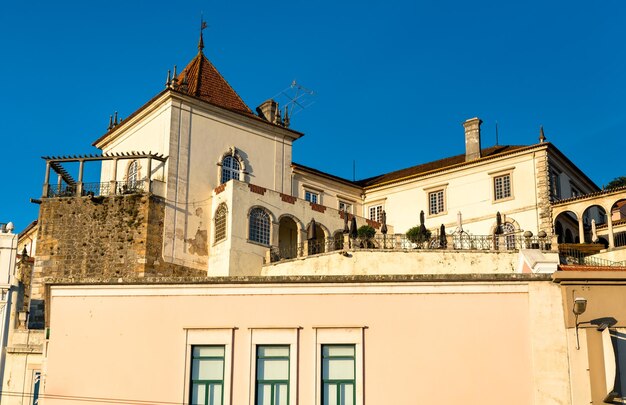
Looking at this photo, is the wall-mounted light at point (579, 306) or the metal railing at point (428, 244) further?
the metal railing at point (428, 244)

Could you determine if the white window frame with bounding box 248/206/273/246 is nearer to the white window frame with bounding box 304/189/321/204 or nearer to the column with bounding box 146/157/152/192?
the column with bounding box 146/157/152/192

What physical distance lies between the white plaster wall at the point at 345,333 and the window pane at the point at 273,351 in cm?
26

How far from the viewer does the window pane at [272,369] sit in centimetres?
1983

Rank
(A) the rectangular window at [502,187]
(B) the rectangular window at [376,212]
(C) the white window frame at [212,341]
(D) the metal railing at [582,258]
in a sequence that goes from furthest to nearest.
Answer: (B) the rectangular window at [376,212], (A) the rectangular window at [502,187], (D) the metal railing at [582,258], (C) the white window frame at [212,341]

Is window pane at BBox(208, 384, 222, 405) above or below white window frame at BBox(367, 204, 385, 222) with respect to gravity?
below

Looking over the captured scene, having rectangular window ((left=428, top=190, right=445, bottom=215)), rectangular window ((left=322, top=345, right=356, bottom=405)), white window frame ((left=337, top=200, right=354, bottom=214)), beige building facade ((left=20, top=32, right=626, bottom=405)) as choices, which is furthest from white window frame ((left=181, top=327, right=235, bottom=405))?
white window frame ((left=337, top=200, right=354, bottom=214))

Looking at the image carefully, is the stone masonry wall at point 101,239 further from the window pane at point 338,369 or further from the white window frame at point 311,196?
the window pane at point 338,369

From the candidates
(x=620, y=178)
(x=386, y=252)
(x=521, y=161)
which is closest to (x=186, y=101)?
(x=386, y=252)

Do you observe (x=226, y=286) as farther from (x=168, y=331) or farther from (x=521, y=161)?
(x=521, y=161)

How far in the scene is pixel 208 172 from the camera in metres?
40.6

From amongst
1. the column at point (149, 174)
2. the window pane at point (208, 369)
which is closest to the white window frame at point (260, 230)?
the column at point (149, 174)

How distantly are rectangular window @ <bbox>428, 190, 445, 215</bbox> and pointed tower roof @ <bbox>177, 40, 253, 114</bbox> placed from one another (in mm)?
10553

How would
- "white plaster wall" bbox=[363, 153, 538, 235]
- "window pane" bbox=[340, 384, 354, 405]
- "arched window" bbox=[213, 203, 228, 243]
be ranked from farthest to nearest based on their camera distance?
"white plaster wall" bbox=[363, 153, 538, 235], "arched window" bbox=[213, 203, 228, 243], "window pane" bbox=[340, 384, 354, 405]

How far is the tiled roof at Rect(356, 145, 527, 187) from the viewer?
45969 mm
